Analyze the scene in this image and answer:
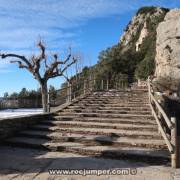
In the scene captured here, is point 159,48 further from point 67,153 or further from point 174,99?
point 67,153

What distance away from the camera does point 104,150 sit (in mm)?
8523

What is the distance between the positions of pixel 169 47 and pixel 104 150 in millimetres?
18980

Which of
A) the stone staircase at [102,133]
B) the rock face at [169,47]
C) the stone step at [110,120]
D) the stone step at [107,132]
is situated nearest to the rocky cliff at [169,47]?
the rock face at [169,47]

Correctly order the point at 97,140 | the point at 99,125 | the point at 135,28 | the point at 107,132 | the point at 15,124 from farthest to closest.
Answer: the point at 135,28
the point at 99,125
the point at 15,124
the point at 107,132
the point at 97,140

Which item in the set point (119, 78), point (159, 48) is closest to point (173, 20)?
point (159, 48)

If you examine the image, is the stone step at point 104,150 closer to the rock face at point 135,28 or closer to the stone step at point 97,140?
the stone step at point 97,140

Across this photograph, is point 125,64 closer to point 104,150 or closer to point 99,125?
point 99,125

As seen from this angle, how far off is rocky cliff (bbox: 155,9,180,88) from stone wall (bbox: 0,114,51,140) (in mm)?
13753

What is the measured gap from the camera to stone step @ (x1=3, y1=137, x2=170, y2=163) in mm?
7943

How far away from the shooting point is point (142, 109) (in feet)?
42.9

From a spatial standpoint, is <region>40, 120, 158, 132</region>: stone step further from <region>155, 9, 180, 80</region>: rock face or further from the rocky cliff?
<region>155, 9, 180, 80</region>: rock face

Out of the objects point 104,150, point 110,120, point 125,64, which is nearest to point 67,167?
point 104,150

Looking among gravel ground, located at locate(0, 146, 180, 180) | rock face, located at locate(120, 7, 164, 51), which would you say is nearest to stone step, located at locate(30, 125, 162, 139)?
gravel ground, located at locate(0, 146, 180, 180)

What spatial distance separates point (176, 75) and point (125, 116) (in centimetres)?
1285
